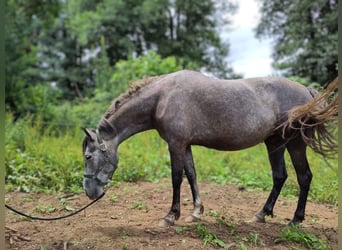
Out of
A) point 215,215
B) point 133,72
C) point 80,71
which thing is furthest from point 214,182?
point 80,71

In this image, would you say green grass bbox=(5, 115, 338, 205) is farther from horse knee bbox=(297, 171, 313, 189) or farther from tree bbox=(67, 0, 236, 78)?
tree bbox=(67, 0, 236, 78)

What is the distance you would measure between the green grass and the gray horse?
6.70 feet

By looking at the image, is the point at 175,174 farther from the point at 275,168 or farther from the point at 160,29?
the point at 160,29

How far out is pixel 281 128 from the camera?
11.4 feet

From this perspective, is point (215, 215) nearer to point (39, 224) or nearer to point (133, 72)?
point (39, 224)

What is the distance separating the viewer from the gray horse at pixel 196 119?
10.6ft

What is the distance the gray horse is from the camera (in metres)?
3.23

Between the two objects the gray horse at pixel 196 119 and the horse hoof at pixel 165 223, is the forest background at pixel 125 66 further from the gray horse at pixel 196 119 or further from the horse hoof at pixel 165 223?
the horse hoof at pixel 165 223

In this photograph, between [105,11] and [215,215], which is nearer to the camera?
[215,215]

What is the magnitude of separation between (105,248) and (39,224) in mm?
1059

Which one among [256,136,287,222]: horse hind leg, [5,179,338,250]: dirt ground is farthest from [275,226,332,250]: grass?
[256,136,287,222]: horse hind leg

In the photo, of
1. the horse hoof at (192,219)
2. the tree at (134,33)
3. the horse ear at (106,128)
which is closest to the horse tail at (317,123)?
the horse hoof at (192,219)

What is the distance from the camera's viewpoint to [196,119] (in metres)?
3.26

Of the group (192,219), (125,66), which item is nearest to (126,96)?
(192,219)
